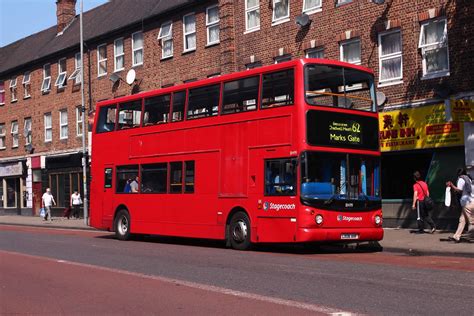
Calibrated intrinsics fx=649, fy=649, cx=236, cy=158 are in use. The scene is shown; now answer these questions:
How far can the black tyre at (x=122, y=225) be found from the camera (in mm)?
20355

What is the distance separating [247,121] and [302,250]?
363 centimetres

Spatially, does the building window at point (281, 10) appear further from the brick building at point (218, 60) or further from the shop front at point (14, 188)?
the shop front at point (14, 188)

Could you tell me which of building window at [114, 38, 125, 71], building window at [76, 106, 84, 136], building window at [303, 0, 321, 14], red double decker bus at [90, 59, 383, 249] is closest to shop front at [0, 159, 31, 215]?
building window at [76, 106, 84, 136]

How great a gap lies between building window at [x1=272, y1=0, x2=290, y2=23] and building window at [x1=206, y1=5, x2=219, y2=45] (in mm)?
3619

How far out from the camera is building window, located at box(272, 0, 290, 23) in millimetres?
25078

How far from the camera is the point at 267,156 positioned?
1547 cm

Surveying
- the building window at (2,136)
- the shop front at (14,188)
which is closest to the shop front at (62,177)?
the shop front at (14,188)

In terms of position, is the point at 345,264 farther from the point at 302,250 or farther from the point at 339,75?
the point at 339,75

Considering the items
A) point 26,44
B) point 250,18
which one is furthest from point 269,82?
point 26,44

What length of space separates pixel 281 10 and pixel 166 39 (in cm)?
793

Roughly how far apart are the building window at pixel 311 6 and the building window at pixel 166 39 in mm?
8783

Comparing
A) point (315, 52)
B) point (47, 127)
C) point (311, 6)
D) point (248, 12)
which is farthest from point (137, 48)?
point (315, 52)

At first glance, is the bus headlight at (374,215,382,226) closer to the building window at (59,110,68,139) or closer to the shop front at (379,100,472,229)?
the shop front at (379,100,472,229)

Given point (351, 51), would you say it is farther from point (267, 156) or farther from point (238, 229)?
point (238, 229)
